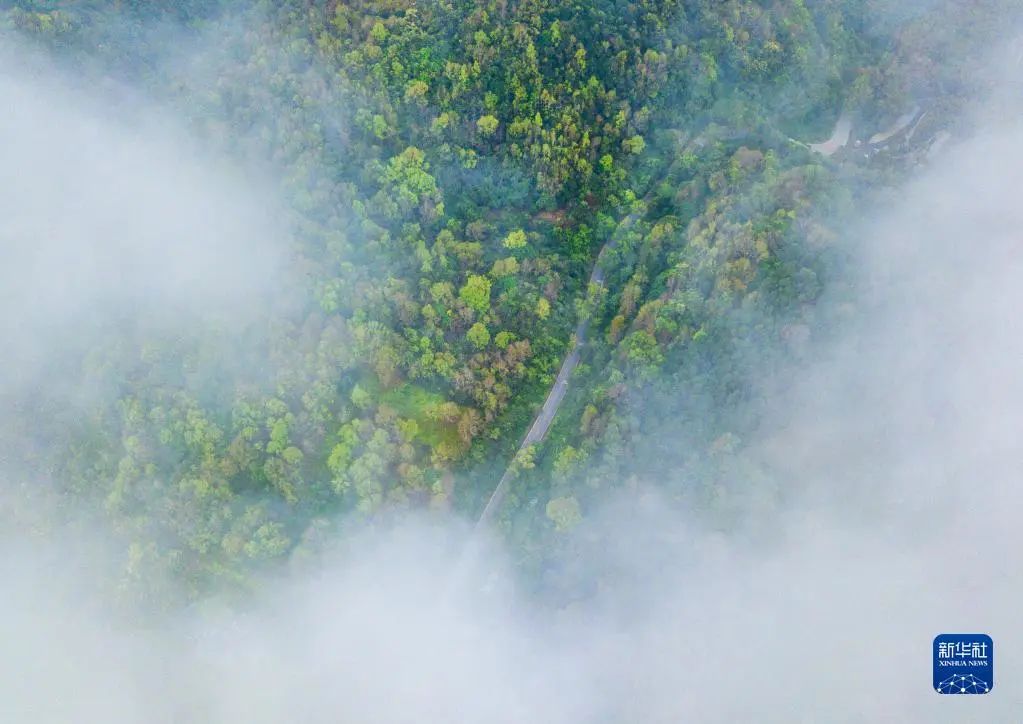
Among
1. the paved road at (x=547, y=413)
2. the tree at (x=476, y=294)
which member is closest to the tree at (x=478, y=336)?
the tree at (x=476, y=294)

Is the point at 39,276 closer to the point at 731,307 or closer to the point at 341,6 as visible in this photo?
the point at 341,6

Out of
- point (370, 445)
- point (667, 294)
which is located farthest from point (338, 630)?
point (667, 294)

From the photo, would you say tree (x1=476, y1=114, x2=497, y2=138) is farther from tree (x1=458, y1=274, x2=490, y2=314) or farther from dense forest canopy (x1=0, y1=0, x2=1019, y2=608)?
tree (x1=458, y1=274, x2=490, y2=314)

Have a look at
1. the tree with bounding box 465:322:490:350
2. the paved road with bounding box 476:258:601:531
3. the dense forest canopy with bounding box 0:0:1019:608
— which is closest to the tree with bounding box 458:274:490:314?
the dense forest canopy with bounding box 0:0:1019:608

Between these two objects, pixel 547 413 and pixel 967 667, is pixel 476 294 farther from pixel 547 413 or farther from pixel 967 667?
pixel 967 667

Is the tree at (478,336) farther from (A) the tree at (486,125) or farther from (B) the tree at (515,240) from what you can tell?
(A) the tree at (486,125)
